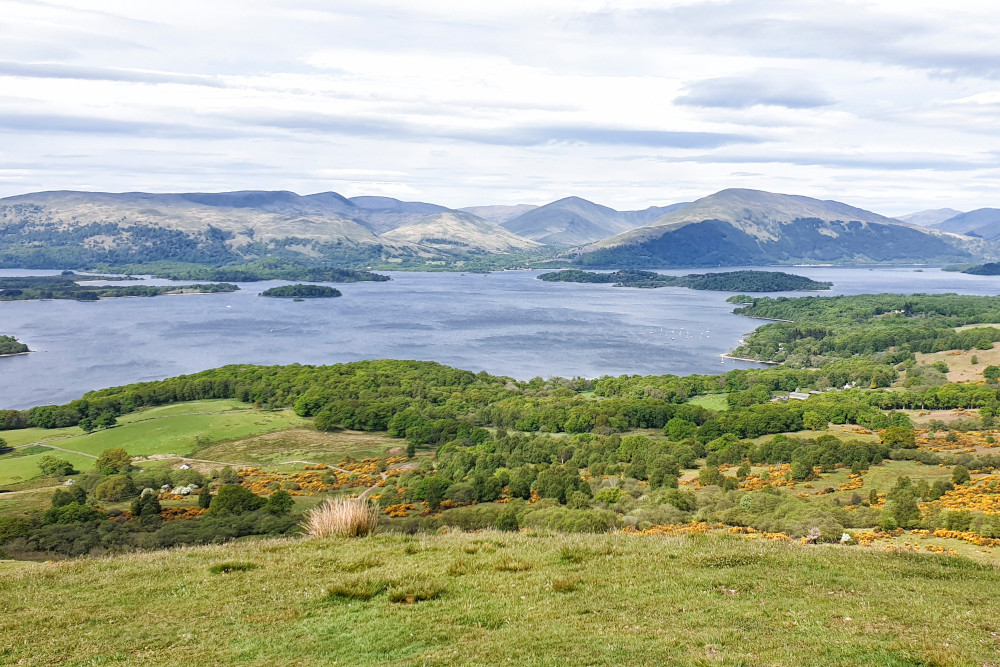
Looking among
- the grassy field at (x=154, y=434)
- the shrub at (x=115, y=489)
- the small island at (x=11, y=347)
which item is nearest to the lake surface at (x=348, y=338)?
the small island at (x=11, y=347)

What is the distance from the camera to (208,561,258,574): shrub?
1229cm

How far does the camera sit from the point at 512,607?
10086 mm

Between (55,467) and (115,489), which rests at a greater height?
(115,489)

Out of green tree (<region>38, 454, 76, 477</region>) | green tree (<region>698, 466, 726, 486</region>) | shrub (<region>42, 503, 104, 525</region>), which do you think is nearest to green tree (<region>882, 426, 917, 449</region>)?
green tree (<region>698, 466, 726, 486</region>)

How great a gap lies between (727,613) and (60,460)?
190 ft

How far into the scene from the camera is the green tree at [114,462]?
167 ft

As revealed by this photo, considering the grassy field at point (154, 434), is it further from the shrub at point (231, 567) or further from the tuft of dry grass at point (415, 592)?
the tuft of dry grass at point (415, 592)

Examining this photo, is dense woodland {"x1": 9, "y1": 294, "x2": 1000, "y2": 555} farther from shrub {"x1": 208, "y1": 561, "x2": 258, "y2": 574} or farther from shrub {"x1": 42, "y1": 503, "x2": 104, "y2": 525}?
shrub {"x1": 208, "y1": 561, "x2": 258, "y2": 574}

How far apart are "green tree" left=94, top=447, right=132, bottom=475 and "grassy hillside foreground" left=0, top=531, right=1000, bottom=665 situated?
4146cm

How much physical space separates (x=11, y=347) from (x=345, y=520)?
437ft

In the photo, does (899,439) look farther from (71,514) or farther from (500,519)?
(71,514)

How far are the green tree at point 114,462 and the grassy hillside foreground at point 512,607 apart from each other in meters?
41.5

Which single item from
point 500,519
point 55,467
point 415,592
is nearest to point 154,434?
point 55,467

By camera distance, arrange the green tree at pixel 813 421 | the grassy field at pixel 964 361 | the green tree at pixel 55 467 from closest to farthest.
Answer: the green tree at pixel 55 467
the green tree at pixel 813 421
the grassy field at pixel 964 361
